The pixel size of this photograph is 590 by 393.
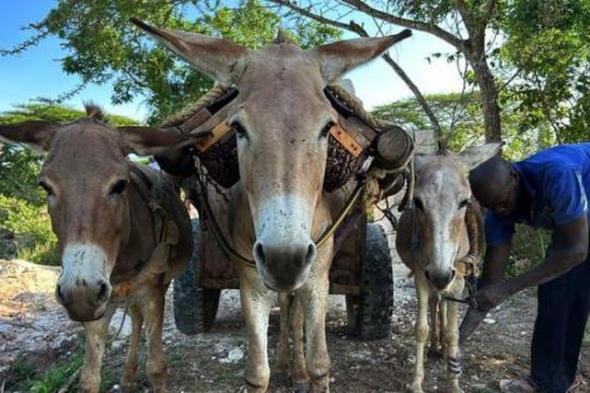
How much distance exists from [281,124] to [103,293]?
1.17 metres

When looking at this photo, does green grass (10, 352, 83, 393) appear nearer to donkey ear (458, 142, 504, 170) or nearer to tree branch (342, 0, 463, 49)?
donkey ear (458, 142, 504, 170)

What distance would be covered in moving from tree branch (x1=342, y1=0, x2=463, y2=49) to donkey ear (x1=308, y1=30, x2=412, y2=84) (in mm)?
7264

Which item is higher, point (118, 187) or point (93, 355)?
point (118, 187)

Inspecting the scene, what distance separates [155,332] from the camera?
4.03 m

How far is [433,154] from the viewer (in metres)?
4.44

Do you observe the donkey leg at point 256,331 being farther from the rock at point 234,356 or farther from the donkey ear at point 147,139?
the rock at point 234,356

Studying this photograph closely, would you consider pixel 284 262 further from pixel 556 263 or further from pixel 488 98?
pixel 488 98

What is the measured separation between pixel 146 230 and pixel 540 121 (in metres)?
8.09

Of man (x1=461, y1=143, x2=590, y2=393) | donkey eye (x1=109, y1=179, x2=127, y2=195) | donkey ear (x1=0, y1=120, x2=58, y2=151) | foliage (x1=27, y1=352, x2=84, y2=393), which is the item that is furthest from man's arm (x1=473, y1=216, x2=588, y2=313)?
foliage (x1=27, y1=352, x2=84, y2=393)

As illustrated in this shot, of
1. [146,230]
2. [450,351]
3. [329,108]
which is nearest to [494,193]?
[450,351]

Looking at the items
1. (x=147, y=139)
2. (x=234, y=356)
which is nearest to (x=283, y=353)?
(x=234, y=356)

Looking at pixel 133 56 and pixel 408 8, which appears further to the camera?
pixel 133 56

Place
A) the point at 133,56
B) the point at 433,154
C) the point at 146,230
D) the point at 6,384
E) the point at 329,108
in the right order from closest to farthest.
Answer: the point at 329,108 → the point at 146,230 → the point at 433,154 → the point at 6,384 → the point at 133,56

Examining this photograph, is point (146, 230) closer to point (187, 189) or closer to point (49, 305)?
point (187, 189)
